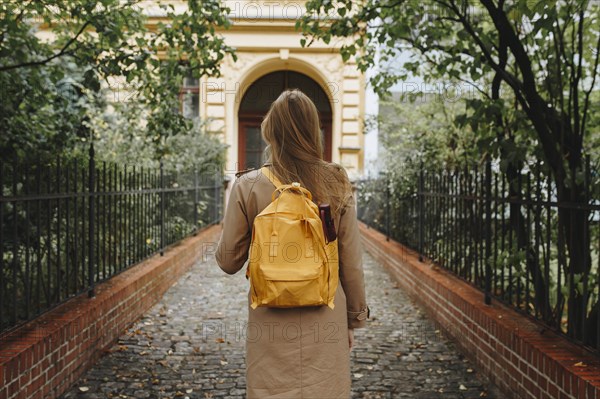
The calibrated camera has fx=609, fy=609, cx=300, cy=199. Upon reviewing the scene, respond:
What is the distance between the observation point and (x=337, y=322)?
2.77 metres

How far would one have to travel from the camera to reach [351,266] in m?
2.85

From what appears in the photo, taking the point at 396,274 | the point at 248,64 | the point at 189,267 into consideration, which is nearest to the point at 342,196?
the point at 396,274

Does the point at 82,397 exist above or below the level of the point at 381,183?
below

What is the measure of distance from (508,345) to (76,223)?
3.58 meters

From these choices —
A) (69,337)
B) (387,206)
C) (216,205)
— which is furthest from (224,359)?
(216,205)

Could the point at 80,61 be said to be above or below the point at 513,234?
above

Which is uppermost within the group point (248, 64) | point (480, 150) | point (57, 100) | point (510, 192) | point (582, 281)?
point (248, 64)

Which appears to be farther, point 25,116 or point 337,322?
point 25,116

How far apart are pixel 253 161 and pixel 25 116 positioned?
13014mm

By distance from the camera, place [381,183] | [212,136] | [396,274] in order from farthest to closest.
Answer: [212,136]
[381,183]
[396,274]

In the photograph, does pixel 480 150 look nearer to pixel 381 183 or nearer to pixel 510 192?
pixel 510 192

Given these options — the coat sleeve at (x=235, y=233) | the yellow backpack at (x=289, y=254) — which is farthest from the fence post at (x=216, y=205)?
the yellow backpack at (x=289, y=254)

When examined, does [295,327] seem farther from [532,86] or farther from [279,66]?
[279,66]

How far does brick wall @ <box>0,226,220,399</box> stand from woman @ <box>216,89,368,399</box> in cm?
169
